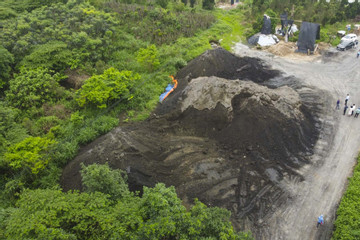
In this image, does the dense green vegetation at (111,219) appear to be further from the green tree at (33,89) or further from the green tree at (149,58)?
the green tree at (149,58)

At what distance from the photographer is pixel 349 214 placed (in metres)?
12.9

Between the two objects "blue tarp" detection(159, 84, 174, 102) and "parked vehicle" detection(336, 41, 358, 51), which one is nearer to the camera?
"blue tarp" detection(159, 84, 174, 102)

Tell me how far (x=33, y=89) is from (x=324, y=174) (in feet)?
75.2

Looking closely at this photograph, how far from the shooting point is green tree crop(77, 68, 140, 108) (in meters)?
20.1

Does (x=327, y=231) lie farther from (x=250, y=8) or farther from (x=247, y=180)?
(x=250, y=8)

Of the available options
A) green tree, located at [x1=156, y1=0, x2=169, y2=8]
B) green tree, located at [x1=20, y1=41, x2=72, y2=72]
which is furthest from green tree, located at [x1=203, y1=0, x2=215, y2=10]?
green tree, located at [x1=20, y1=41, x2=72, y2=72]

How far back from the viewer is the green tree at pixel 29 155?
14.5 meters

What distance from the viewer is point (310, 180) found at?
1584cm

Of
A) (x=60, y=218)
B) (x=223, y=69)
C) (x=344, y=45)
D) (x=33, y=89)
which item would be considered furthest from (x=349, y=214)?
(x=344, y=45)

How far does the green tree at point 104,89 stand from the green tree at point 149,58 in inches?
148

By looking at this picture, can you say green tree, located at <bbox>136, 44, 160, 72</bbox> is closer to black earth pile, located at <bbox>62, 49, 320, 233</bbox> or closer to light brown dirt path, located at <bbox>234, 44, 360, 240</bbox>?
black earth pile, located at <bbox>62, 49, 320, 233</bbox>

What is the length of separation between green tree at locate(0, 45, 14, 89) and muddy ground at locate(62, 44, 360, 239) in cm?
1251

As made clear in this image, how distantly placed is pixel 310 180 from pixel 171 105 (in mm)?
11150

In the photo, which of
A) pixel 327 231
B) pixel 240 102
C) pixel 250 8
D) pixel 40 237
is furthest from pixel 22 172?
pixel 250 8
